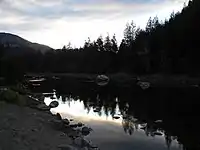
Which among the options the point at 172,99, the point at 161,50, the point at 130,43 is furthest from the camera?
the point at 130,43

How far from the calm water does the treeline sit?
1827 centimetres

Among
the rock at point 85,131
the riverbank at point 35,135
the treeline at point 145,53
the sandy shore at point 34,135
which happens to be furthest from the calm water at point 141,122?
the treeline at point 145,53

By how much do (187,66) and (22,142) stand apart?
62007mm

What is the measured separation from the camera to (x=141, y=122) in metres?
27.6

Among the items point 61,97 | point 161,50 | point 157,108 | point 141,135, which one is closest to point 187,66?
point 161,50

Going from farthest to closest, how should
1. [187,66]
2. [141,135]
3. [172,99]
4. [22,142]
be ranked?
1. [187,66]
2. [172,99]
3. [141,135]
4. [22,142]

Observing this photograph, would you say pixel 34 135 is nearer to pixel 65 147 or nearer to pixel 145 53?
pixel 65 147

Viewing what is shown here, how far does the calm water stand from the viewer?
808 inches

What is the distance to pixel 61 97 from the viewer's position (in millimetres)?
51000

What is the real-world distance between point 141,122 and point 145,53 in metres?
68.8

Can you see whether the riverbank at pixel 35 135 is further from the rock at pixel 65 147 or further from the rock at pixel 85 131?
the rock at pixel 85 131

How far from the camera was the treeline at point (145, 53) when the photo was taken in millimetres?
74500

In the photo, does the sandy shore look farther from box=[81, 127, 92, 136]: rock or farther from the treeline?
the treeline

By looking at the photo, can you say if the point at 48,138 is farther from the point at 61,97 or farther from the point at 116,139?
the point at 61,97
